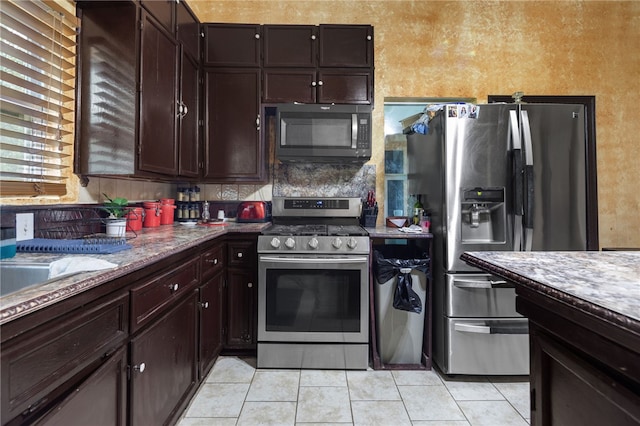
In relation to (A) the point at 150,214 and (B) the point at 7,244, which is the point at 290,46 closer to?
(A) the point at 150,214

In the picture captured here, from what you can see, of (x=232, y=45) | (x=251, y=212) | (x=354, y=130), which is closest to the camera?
(x=354, y=130)

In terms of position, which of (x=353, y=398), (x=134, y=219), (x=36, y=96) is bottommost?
(x=353, y=398)

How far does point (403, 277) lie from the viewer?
2145mm

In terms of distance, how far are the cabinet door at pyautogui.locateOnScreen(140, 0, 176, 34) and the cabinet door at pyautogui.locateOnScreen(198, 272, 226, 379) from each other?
5.32ft

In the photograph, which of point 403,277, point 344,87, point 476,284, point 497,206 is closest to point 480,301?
point 476,284

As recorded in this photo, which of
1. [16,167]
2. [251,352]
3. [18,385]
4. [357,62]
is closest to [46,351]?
[18,385]

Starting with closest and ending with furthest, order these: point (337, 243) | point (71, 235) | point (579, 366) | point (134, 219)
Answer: point (579, 366) → point (71, 235) → point (134, 219) → point (337, 243)

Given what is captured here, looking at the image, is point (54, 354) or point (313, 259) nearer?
point (54, 354)

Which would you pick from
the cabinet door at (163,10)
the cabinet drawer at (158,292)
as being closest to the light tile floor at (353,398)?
the cabinet drawer at (158,292)

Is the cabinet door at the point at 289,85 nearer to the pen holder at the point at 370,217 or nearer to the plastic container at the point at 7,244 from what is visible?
the pen holder at the point at 370,217

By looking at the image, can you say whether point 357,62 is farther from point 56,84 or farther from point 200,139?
point 56,84

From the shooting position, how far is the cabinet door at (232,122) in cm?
253

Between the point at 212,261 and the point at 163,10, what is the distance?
159cm

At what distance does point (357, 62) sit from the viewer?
254 cm
